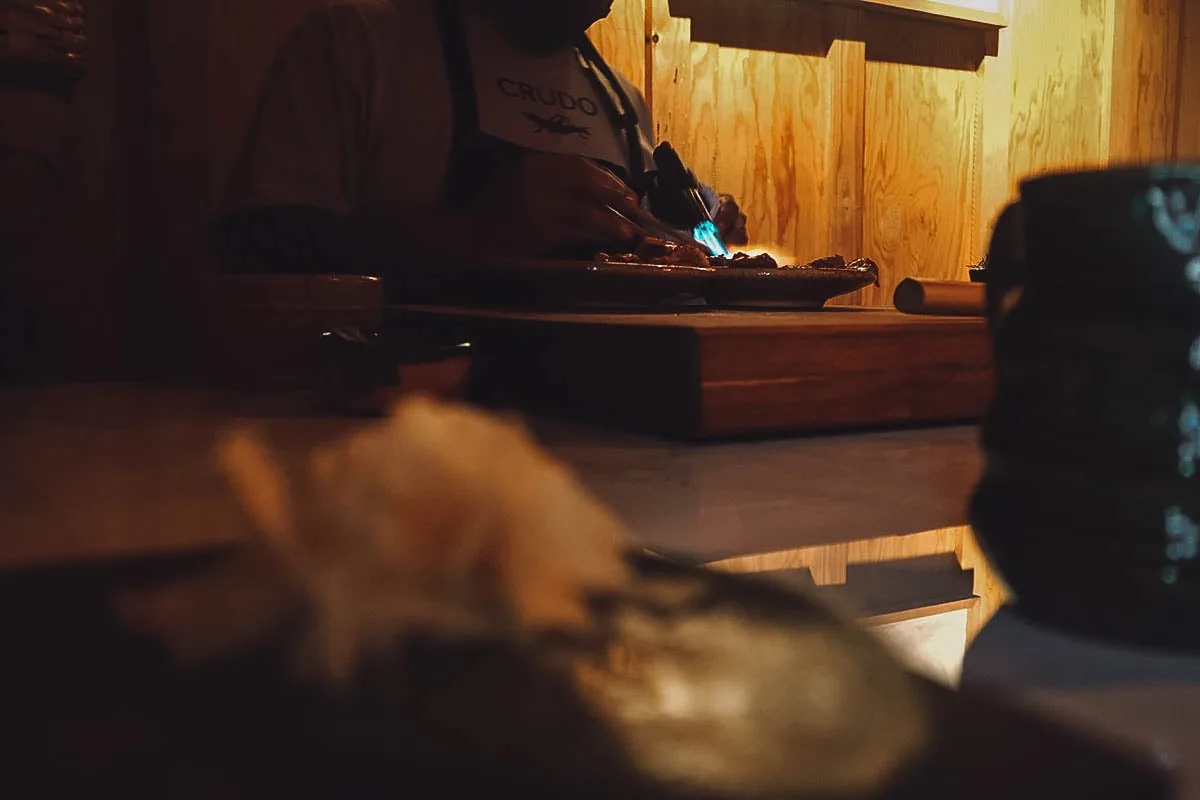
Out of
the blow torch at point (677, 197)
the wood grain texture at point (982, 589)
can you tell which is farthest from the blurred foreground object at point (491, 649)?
the blow torch at point (677, 197)

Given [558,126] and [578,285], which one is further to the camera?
[558,126]

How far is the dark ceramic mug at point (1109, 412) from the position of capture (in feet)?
0.81

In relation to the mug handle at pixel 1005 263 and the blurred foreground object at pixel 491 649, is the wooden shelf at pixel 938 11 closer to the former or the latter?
the mug handle at pixel 1005 263

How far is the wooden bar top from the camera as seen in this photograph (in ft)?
1.24

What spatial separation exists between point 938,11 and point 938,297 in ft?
6.43

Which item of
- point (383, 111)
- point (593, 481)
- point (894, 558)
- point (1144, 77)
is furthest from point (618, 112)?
point (1144, 77)

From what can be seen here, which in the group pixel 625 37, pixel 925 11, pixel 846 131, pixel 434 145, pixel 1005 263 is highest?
pixel 925 11

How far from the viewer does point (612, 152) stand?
1726mm

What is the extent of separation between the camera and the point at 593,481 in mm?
495

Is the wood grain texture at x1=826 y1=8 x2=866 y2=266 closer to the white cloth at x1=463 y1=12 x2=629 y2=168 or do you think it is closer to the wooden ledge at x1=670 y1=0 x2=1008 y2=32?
the wooden ledge at x1=670 y1=0 x2=1008 y2=32

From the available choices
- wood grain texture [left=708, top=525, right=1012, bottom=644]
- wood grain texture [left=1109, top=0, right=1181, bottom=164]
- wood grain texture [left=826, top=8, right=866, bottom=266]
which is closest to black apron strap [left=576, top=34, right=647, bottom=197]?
wood grain texture [left=826, top=8, right=866, bottom=266]

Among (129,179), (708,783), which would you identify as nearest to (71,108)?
(129,179)

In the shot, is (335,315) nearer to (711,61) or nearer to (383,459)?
(383,459)

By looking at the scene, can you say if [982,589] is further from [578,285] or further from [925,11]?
[925,11]
